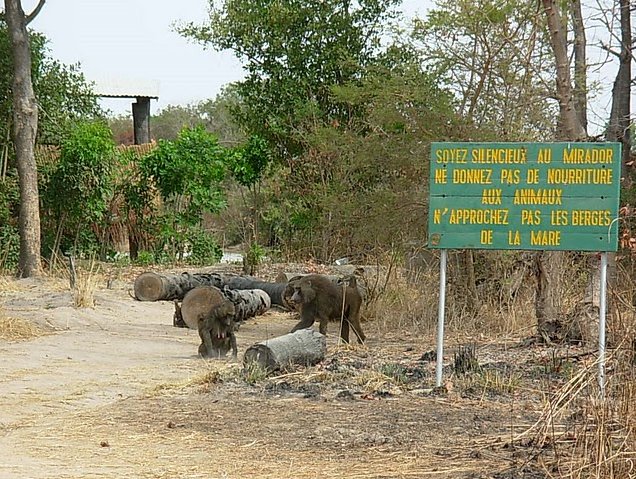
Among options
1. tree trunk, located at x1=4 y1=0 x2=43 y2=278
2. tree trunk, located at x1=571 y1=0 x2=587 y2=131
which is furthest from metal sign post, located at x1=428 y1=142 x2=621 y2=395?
tree trunk, located at x1=4 y1=0 x2=43 y2=278

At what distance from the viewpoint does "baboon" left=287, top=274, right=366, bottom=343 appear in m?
13.4

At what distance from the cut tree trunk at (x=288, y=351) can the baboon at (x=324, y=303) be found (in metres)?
1.88

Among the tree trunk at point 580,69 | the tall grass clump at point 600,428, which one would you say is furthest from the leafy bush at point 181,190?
the tall grass clump at point 600,428

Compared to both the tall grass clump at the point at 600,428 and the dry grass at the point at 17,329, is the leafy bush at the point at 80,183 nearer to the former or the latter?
the dry grass at the point at 17,329

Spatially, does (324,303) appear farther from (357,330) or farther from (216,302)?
(216,302)

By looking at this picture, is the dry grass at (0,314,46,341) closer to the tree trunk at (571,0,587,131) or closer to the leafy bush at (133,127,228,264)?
the tree trunk at (571,0,587,131)

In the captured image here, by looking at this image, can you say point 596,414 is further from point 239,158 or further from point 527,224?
point 239,158

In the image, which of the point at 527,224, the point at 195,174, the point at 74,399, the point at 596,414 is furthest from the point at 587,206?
the point at 195,174

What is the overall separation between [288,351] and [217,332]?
1.89 meters

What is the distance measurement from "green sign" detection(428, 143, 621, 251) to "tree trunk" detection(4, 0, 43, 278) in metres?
14.7

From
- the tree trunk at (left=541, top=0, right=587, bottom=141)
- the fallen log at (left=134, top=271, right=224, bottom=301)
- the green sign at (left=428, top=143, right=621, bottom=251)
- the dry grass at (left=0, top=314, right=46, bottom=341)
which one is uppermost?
the tree trunk at (left=541, top=0, right=587, bottom=141)

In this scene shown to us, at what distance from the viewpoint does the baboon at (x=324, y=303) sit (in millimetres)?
13422

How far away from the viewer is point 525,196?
32.1ft

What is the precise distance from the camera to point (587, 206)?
9.66 m
